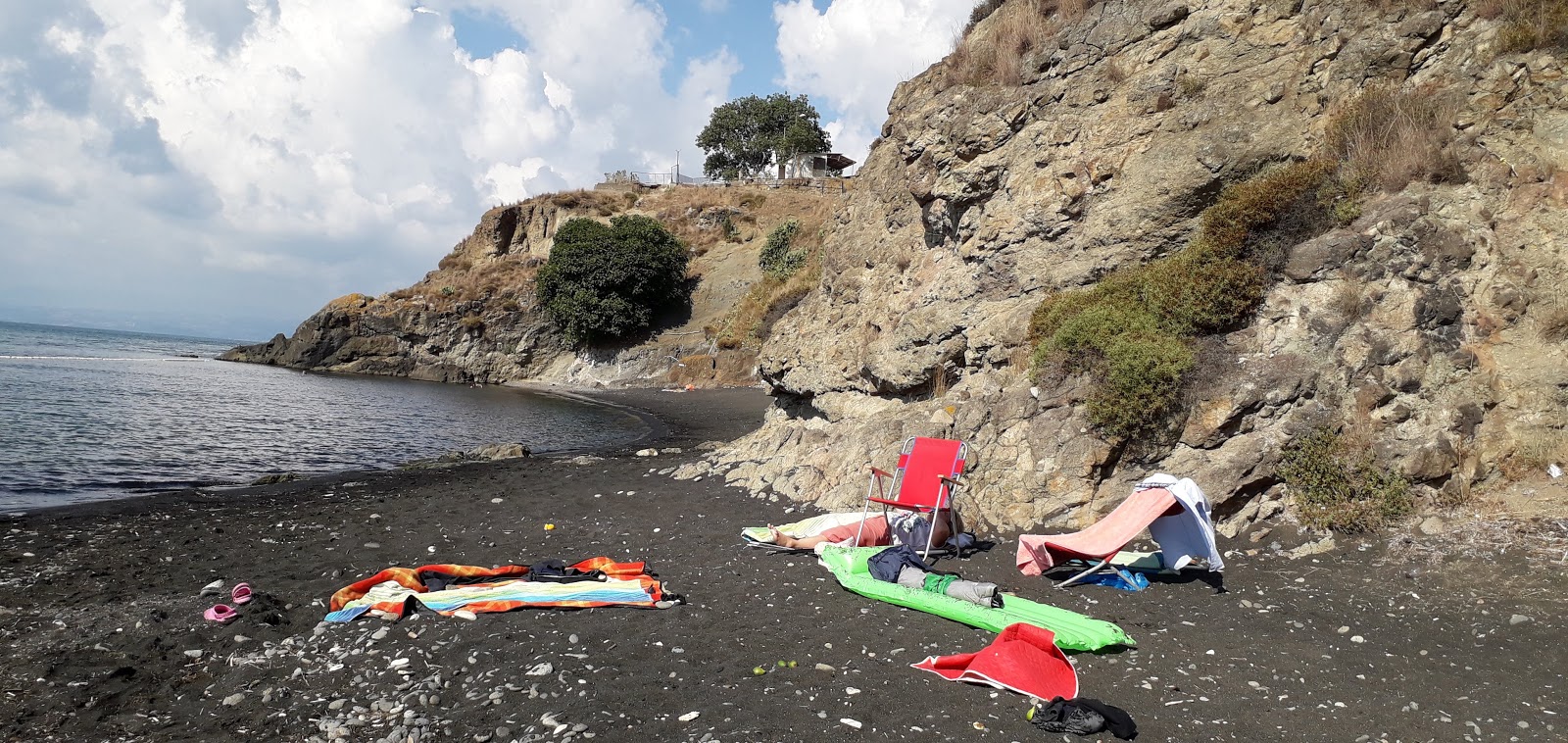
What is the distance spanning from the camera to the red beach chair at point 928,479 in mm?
7855

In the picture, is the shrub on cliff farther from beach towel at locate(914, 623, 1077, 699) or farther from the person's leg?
beach towel at locate(914, 623, 1077, 699)

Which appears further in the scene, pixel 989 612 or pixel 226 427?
pixel 226 427

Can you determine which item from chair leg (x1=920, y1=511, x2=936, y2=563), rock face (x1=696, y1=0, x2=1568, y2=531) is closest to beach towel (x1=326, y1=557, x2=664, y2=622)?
chair leg (x1=920, y1=511, x2=936, y2=563)

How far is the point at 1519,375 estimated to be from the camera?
703 cm

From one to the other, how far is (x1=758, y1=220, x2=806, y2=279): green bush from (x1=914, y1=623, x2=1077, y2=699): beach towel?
110 feet

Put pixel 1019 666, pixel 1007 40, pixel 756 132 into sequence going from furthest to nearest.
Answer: pixel 756 132, pixel 1007 40, pixel 1019 666

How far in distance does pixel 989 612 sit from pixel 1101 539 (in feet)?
4.76

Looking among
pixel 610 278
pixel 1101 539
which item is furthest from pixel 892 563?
pixel 610 278

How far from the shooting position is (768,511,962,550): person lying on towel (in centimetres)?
797

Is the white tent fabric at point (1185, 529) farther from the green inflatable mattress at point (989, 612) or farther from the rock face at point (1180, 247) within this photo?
the green inflatable mattress at point (989, 612)

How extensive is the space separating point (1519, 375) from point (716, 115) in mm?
59853

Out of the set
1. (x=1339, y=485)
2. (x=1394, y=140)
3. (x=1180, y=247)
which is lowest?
(x=1339, y=485)

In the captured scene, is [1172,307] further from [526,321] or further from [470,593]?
[526,321]

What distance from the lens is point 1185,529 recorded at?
21.8ft
